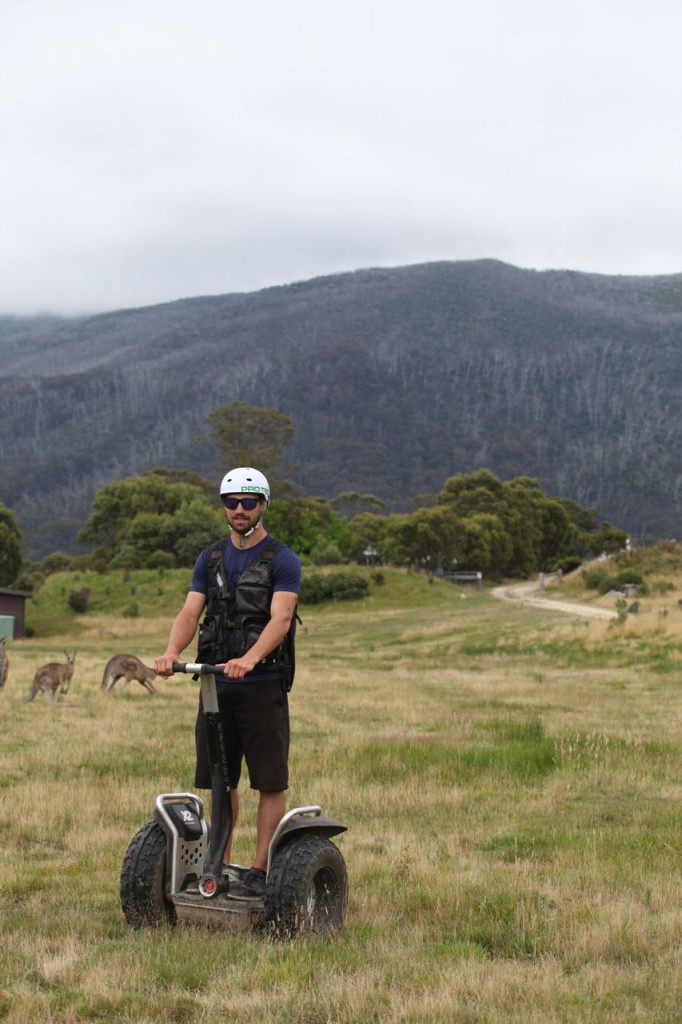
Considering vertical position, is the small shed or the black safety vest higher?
the black safety vest

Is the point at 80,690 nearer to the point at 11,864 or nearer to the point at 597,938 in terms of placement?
the point at 11,864

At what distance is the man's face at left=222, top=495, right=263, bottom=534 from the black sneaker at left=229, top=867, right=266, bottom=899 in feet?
6.37

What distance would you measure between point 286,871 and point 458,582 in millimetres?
87016

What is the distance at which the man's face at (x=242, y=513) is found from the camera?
694cm

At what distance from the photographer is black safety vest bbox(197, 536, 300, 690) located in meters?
6.81

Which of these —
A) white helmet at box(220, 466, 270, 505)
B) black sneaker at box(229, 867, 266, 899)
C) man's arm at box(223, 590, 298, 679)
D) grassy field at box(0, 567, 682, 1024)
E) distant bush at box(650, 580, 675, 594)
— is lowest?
distant bush at box(650, 580, 675, 594)

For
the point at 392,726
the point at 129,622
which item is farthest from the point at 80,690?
the point at 129,622

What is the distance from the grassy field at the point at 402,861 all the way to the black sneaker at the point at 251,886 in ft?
0.91

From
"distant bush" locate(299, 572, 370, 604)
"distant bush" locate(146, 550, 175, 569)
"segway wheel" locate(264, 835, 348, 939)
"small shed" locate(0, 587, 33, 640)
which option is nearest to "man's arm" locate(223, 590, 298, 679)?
"segway wheel" locate(264, 835, 348, 939)

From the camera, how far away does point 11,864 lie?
839cm

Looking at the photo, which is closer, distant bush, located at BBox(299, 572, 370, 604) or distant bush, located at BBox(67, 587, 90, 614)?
distant bush, located at BBox(67, 587, 90, 614)

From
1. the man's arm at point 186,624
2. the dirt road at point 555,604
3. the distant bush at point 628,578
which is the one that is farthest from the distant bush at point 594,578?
the man's arm at point 186,624

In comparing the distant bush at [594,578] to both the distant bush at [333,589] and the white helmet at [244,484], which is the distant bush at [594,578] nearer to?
the distant bush at [333,589]

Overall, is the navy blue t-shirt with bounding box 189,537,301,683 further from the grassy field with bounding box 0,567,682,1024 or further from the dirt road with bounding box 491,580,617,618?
the dirt road with bounding box 491,580,617,618
